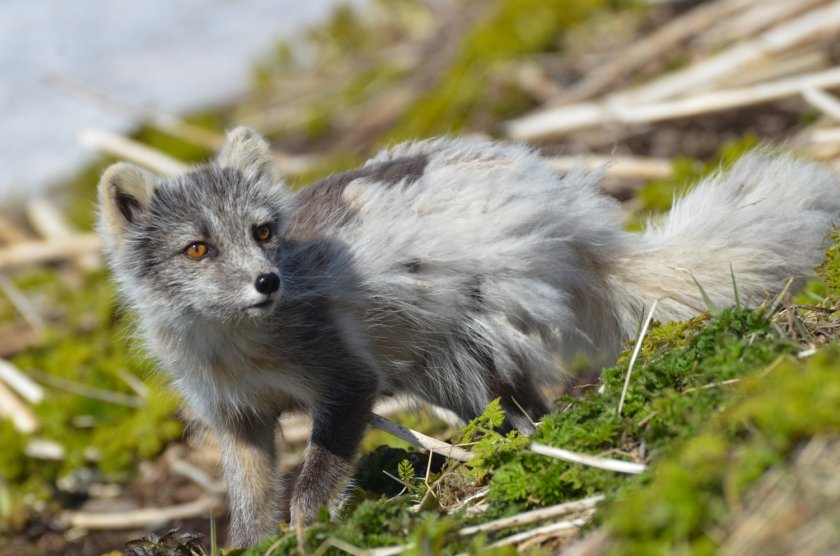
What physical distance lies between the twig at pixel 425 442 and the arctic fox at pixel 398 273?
0.12 m

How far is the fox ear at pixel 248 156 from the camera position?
534 cm

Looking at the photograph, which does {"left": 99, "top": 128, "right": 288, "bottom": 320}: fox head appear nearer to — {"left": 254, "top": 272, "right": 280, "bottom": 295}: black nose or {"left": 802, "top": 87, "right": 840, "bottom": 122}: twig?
{"left": 254, "top": 272, "right": 280, "bottom": 295}: black nose

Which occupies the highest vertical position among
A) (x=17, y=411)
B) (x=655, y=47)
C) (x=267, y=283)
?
(x=267, y=283)

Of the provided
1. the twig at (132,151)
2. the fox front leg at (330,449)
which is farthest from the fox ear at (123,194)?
the twig at (132,151)

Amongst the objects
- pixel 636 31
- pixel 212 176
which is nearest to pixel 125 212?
pixel 212 176

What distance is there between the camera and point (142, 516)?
7.34 m

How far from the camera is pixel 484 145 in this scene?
5789 millimetres

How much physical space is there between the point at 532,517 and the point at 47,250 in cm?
932

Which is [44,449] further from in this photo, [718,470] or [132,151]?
[718,470]

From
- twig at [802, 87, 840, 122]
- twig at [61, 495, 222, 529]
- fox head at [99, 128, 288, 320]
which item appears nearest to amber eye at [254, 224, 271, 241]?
fox head at [99, 128, 288, 320]

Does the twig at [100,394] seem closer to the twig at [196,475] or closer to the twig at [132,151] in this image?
the twig at [196,475]

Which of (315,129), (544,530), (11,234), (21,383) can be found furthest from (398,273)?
(315,129)

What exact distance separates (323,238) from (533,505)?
7.60ft

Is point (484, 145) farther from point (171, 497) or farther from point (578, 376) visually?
point (171, 497)
